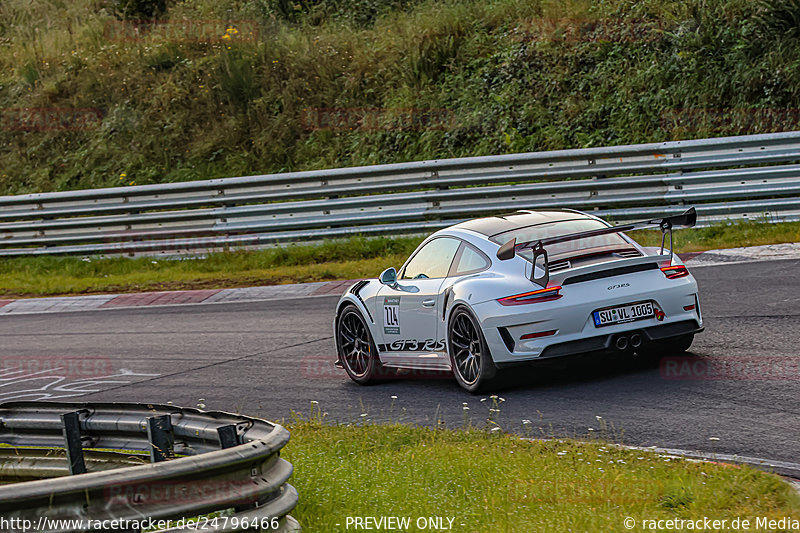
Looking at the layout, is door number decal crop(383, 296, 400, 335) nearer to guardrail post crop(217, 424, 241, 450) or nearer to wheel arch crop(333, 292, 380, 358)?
wheel arch crop(333, 292, 380, 358)

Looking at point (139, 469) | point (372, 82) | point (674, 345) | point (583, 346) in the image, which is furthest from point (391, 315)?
point (372, 82)

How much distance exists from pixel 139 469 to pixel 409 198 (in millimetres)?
13642

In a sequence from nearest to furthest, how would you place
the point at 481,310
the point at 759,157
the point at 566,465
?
the point at 566,465
the point at 481,310
the point at 759,157

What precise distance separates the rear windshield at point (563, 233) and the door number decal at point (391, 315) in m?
1.17

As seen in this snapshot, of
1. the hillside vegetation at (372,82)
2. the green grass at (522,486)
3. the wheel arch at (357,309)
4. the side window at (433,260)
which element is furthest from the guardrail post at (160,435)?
the hillside vegetation at (372,82)

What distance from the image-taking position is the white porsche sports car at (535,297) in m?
7.77

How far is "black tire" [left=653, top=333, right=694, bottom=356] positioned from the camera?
8.38m

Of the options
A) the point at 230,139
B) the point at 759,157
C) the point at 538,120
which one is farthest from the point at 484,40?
the point at 759,157

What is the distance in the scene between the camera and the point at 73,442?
5.12 m

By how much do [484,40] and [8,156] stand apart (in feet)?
41.5

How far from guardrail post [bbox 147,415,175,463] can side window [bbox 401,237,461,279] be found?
4493mm

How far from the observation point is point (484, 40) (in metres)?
22.5

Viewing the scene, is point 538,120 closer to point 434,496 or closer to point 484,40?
point 484,40

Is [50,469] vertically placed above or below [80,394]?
above
